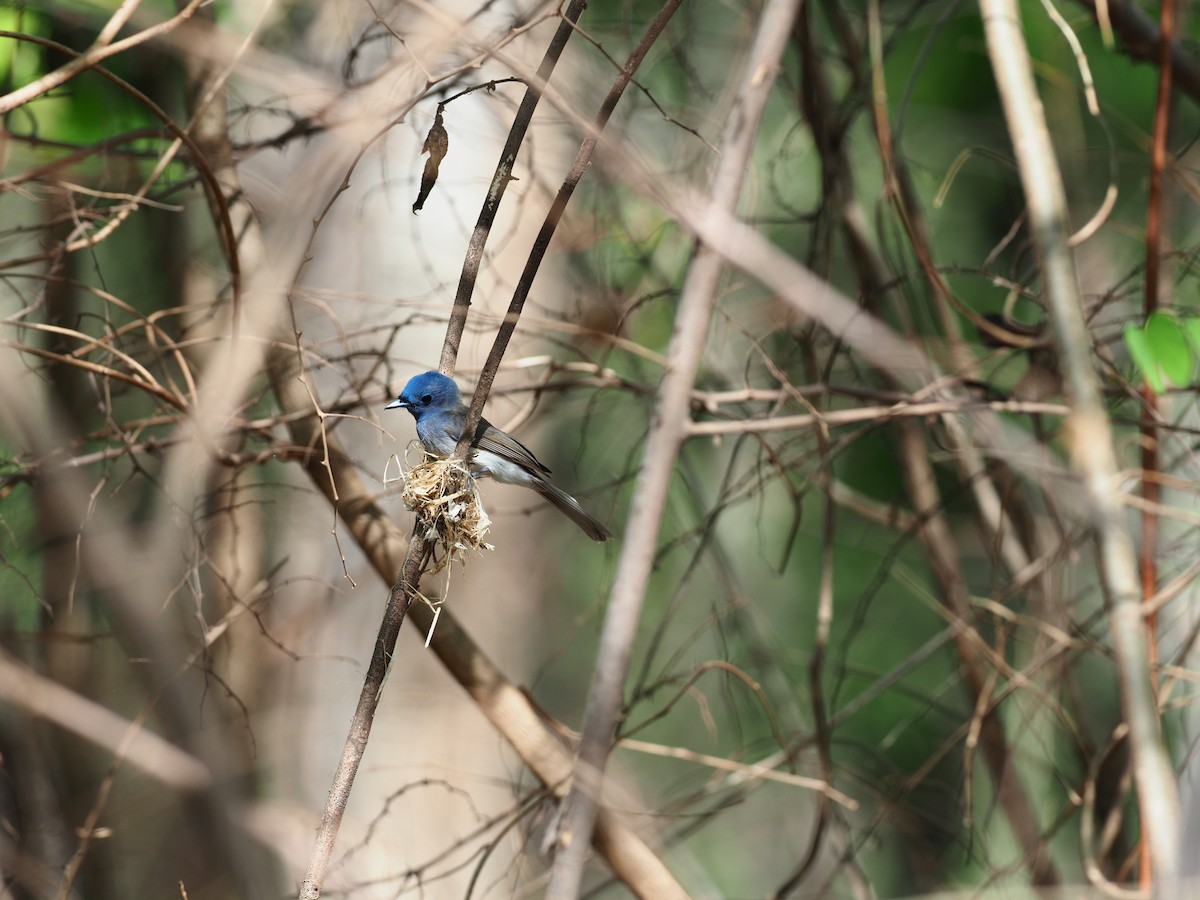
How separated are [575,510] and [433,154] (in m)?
1.78

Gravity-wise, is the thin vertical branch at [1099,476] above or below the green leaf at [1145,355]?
below

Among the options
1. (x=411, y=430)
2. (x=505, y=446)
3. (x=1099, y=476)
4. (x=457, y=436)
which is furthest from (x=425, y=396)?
(x=411, y=430)

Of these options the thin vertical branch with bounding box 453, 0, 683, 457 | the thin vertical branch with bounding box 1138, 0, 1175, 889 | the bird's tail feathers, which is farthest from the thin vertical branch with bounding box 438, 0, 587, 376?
the thin vertical branch with bounding box 1138, 0, 1175, 889

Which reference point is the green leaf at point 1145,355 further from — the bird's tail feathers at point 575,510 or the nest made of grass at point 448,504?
the bird's tail feathers at point 575,510

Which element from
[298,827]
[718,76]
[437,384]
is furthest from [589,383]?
[718,76]

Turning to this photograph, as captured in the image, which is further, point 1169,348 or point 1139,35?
point 1139,35

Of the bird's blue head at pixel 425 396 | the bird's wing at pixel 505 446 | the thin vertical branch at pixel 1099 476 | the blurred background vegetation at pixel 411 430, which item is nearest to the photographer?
the thin vertical branch at pixel 1099 476

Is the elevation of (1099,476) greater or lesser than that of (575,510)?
lesser

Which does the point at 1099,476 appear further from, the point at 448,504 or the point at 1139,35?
the point at 1139,35

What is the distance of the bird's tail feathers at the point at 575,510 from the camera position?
378cm

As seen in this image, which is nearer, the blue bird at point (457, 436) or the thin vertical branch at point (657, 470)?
the thin vertical branch at point (657, 470)

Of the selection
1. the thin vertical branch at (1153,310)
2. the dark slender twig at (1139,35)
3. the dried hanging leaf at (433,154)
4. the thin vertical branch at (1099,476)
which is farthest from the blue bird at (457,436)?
the dark slender twig at (1139,35)

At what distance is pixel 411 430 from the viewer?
681cm

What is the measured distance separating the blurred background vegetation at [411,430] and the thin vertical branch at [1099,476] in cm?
70
